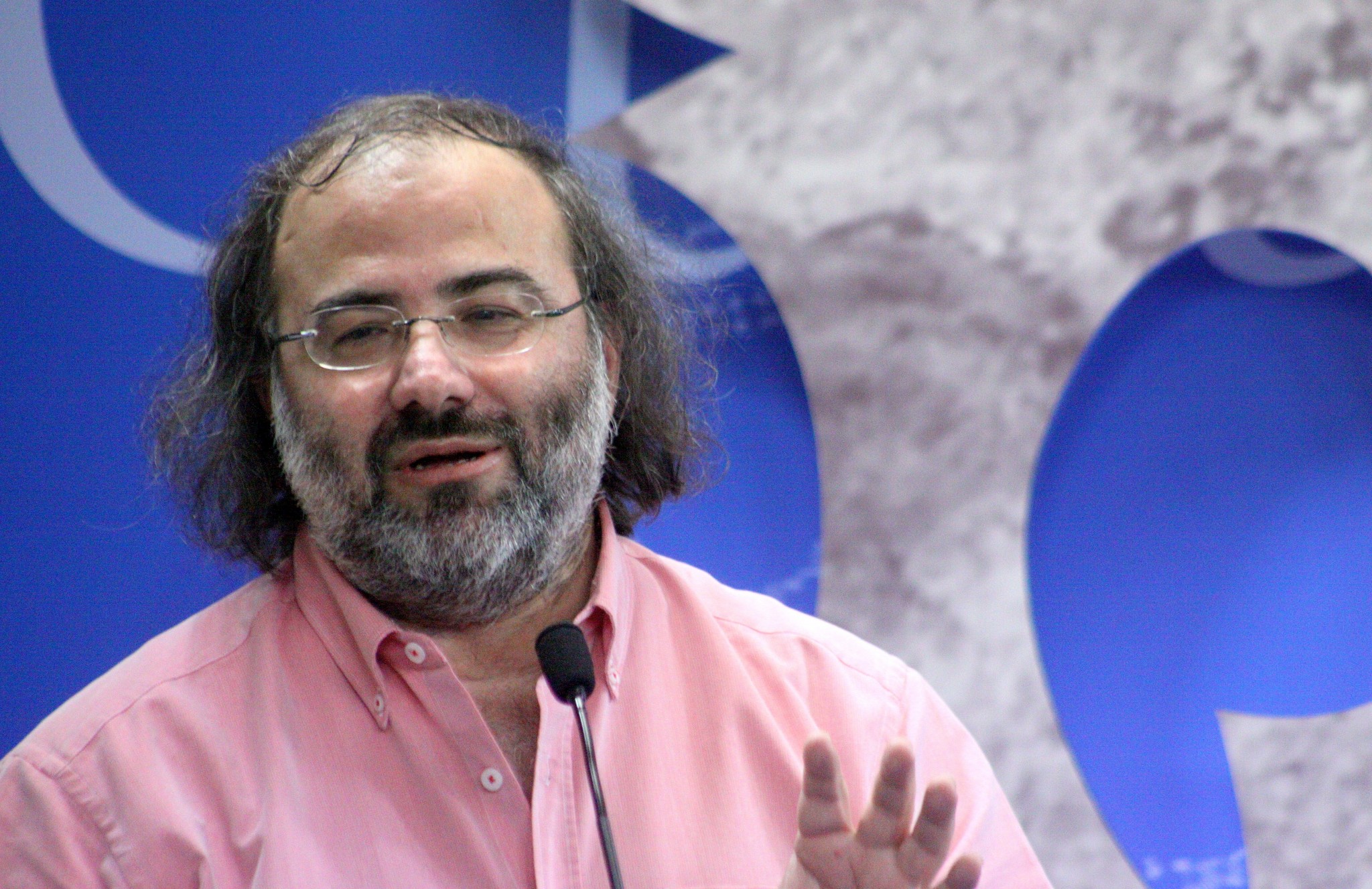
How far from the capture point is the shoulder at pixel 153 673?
1.45 meters

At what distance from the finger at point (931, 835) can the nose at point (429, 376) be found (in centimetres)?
71

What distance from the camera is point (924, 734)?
1684 mm

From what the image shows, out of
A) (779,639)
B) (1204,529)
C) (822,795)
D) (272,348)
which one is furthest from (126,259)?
(1204,529)

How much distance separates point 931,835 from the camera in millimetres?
1184

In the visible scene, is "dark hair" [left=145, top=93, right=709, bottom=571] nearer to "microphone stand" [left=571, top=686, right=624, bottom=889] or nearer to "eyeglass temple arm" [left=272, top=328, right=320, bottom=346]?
"eyeglass temple arm" [left=272, top=328, right=320, bottom=346]

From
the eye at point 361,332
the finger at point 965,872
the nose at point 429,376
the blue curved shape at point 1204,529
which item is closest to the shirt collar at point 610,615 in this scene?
the nose at point 429,376

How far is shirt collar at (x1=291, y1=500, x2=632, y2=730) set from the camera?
1.51 metres

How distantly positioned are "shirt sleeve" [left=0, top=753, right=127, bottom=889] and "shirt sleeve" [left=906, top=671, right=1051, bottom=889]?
0.93 metres

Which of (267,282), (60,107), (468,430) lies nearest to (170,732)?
(468,430)

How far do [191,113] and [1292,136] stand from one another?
187 cm

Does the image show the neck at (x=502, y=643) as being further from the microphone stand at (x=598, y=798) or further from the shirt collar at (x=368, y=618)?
the microphone stand at (x=598, y=798)

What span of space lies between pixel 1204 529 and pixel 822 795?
1.40 meters

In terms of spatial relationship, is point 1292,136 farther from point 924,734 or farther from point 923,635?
point 924,734

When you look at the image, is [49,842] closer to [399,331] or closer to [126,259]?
[399,331]
